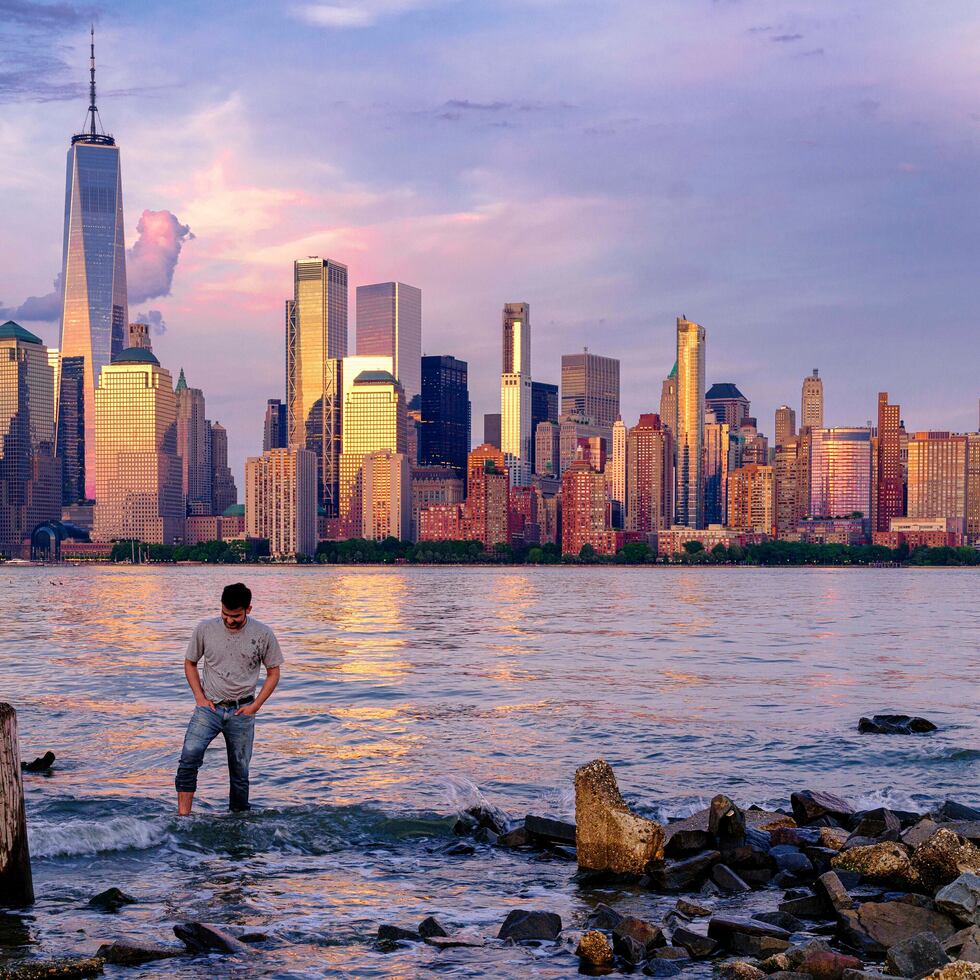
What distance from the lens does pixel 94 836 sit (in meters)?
16.3

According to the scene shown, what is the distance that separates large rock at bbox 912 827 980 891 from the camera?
13.6 meters

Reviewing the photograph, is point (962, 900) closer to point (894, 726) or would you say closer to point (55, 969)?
point (55, 969)

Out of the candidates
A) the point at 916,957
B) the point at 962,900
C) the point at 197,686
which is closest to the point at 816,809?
the point at 962,900

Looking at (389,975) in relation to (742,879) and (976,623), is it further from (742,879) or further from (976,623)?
(976,623)

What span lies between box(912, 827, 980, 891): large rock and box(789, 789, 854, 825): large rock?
329cm

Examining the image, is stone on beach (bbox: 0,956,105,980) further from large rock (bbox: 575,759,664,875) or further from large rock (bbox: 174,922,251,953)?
large rock (bbox: 575,759,664,875)

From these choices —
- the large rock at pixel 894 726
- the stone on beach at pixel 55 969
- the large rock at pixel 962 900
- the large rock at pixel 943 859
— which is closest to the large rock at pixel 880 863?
the large rock at pixel 943 859

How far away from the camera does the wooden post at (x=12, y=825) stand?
11961 millimetres

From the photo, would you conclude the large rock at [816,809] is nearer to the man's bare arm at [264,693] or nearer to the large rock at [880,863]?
the large rock at [880,863]

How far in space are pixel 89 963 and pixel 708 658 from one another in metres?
39.8

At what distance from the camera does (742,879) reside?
14.5m

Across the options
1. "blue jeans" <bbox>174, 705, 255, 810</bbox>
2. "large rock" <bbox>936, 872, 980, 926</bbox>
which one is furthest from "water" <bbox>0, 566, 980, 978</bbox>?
"large rock" <bbox>936, 872, 980, 926</bbox>

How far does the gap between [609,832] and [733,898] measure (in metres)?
1.74

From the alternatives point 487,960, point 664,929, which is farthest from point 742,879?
point 487,960
